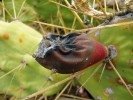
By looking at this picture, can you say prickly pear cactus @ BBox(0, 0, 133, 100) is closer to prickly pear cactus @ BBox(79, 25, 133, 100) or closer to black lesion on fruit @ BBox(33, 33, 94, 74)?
prickly pear cactus @ BBox(79, 25, 133, 100)

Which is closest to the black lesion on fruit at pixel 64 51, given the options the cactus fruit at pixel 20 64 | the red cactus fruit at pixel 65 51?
the red cactus fruit at pixel 65 51

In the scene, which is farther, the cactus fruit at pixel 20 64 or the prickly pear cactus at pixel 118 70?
the cactus fruit at pixel 20 64

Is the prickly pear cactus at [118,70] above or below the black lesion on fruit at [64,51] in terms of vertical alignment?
below

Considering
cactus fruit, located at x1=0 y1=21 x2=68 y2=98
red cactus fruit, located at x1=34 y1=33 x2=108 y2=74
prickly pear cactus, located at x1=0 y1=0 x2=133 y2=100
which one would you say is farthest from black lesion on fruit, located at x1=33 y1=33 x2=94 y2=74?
cactus fruit, located at x1=0 y1=21 x2=68 y2=98

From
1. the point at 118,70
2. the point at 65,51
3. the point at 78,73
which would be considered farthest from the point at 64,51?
the point at 118,70

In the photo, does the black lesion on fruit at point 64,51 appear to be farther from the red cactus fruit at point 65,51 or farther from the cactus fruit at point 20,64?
the cactus fruit at point 20,64

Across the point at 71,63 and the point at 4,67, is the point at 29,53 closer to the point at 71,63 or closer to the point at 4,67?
the point at 4,67

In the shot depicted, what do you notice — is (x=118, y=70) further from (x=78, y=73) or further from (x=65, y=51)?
(x=65, y=51)

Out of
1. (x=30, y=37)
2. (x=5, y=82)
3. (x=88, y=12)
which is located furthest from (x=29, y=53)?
(x=88, y=12)
